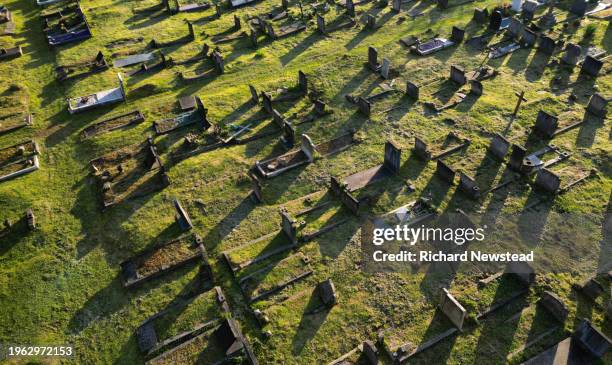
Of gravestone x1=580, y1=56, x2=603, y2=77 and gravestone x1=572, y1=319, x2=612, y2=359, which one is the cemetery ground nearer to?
gravestone x1=580, y1=56, x2=603, y2=77

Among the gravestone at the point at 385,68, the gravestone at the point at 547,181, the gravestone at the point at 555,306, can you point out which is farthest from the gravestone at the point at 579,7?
the gravestone at the point at 555,306

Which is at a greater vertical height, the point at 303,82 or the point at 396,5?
the point at 396,5

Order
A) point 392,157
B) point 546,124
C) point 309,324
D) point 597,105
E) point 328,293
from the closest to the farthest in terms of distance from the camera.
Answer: point 309,324, point 328,293, point 392,157, point 546,124, point 597,105

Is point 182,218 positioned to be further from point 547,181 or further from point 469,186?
point 547,181

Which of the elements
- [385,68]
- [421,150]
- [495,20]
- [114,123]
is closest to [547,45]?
[495,20]

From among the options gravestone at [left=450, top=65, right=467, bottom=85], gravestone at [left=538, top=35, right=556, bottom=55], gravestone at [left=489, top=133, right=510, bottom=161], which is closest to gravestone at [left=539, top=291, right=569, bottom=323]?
gravestone at [left=489, top=133, right=510, bottom=161]

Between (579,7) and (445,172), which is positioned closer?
(445,172)
